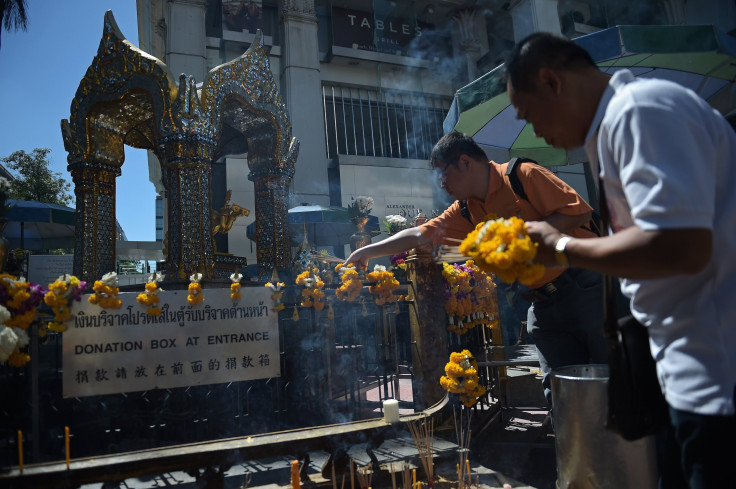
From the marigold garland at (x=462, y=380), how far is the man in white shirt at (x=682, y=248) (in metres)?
2.90

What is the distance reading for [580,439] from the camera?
2.25 m

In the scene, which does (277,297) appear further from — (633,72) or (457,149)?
(633,72)

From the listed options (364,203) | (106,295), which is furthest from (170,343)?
(364,203)

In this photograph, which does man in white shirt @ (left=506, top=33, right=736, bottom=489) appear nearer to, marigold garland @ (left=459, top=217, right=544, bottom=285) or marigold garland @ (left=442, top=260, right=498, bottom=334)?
marigold garland @ (left=459, top=217, right=544, bottom=285)

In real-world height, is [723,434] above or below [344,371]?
above

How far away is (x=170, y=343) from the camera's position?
4043 millimetres

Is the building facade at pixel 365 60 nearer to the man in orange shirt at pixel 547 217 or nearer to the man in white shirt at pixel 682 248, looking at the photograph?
the man in orange shirt at pixel 547 217

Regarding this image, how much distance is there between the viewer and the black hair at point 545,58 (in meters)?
1.44

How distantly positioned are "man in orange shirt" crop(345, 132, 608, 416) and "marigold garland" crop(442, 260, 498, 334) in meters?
1.47

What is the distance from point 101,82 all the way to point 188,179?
186 centimetres

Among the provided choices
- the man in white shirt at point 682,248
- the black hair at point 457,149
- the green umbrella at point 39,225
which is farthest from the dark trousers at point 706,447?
the green umbrella at point 39,225

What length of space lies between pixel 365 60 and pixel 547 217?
50.7 ft

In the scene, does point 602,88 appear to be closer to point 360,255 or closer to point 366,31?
point 360,255

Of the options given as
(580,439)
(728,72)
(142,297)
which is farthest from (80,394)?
(728,72)
